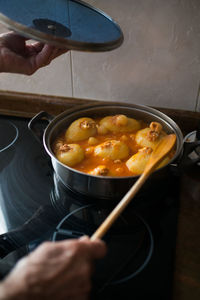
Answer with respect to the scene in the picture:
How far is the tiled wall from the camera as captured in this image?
0.75 metres

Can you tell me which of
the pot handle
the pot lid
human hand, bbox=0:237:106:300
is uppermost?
the pot lid

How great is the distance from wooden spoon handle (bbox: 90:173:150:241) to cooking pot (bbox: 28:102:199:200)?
0.13 ft

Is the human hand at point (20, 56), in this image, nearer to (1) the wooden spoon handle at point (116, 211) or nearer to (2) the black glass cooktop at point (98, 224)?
(2) the black glass cooktop at point (98, 224)

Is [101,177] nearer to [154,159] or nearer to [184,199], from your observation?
[154,159]

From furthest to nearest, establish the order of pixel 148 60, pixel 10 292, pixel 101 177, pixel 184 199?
1. pixel 148 60
2. pixel 184 199
3. pixel 101 177
4. pixel 10 292

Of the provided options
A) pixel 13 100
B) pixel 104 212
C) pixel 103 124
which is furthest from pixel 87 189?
pixel 13 100

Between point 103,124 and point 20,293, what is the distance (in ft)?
1.79

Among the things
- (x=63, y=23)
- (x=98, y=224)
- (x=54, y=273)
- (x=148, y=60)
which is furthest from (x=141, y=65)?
(x=54, y=273)

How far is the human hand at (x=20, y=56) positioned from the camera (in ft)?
2.27

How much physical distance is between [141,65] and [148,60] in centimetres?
2

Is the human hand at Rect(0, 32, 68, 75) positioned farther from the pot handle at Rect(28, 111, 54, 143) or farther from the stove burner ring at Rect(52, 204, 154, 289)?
the stove burner ring at Rect(52, 204, 154, 289)

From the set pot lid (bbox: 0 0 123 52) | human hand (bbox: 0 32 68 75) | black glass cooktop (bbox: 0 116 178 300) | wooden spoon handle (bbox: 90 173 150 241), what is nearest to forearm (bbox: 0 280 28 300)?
wooden spoon handle (bbox: 90 173 150 241)

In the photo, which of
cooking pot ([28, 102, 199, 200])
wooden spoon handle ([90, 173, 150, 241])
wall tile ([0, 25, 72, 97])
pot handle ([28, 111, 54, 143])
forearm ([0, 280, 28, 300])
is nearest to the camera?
forearm ([0, 280, 28, 300])

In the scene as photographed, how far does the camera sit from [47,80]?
95 centimetres
